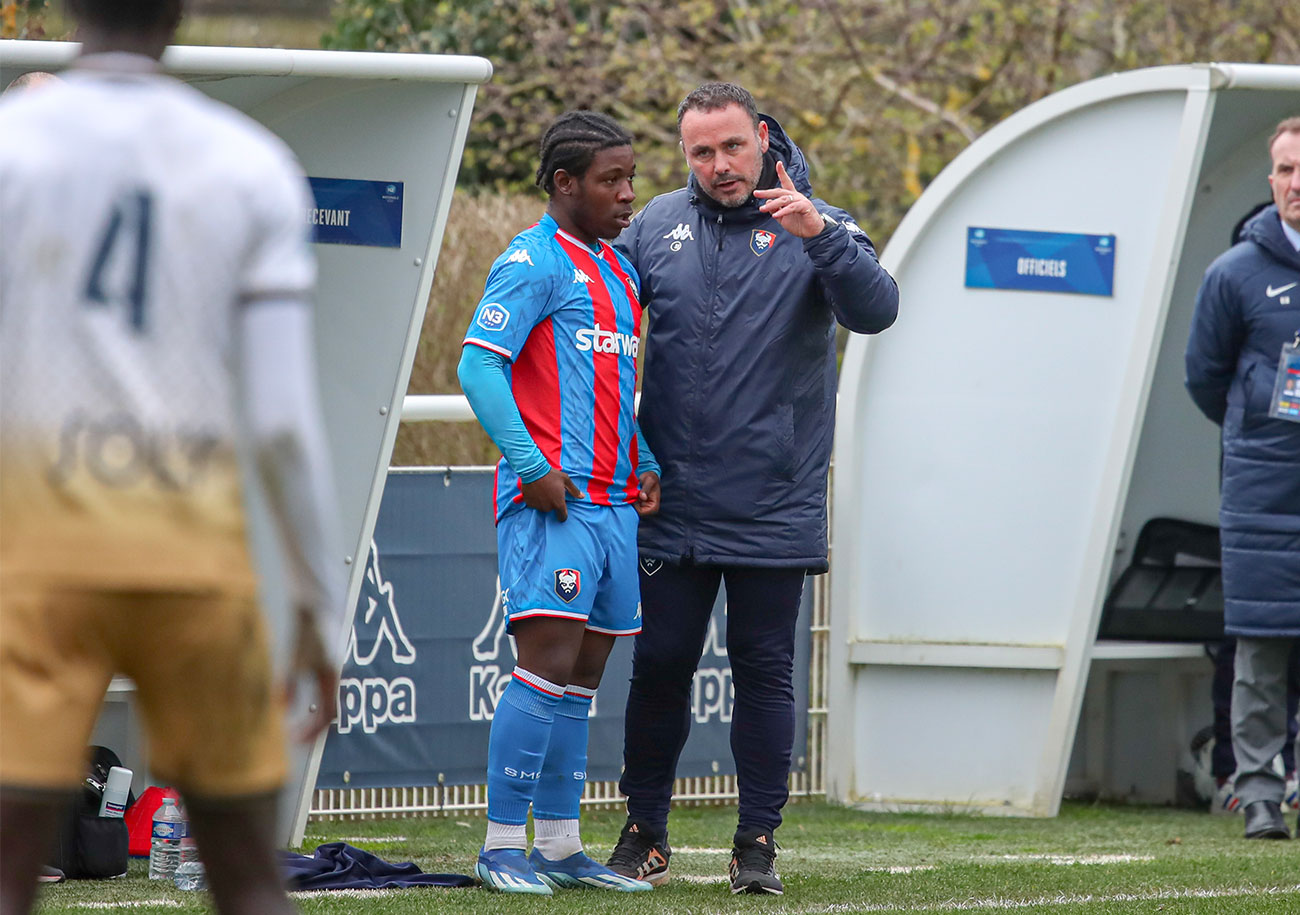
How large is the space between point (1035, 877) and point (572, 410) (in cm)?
173

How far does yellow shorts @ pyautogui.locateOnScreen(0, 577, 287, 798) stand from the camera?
227 cm

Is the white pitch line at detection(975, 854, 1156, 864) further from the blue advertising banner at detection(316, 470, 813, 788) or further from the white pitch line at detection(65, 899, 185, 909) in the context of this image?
the white pitch line at detection(65, 899, 185, 909)

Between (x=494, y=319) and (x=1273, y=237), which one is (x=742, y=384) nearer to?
(x=494, y=319)

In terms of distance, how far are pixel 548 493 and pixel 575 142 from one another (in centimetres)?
91

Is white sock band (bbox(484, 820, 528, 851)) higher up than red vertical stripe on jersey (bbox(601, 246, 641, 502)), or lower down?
lower down

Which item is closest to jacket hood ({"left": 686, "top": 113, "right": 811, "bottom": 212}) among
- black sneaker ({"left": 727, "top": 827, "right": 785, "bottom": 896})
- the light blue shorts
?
the light blue shorts

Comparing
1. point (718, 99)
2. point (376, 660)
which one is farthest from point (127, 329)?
point (376, 660)

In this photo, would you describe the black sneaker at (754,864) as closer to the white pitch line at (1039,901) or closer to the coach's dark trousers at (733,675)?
the coach's dark trousers at (733,675)

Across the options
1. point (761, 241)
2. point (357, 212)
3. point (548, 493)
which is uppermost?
point (357, 212)

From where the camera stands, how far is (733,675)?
5000 mm

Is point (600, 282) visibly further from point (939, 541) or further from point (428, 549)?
point (939, 541)

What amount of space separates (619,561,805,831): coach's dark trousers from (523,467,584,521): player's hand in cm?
44

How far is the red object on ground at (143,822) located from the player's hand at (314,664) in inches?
131

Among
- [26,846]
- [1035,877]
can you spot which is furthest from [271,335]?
[1035,877]
